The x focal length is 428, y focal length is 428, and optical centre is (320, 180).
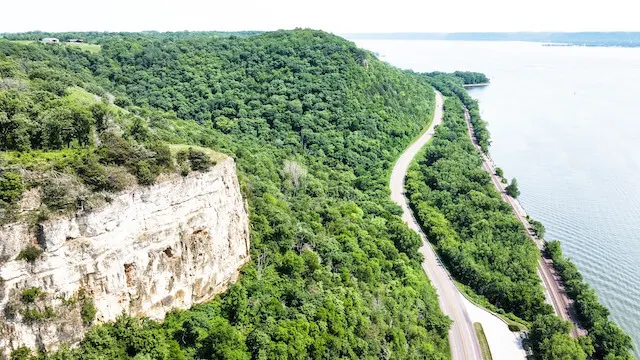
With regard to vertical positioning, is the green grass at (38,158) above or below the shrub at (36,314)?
above

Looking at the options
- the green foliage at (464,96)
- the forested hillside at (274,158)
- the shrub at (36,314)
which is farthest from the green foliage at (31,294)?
the green foliage at (464,96)

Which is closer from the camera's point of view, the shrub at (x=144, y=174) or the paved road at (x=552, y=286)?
the shrub at (x=144, y=174)

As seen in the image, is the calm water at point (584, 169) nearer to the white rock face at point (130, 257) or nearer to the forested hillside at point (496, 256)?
the forested hillside at point (496, 256)

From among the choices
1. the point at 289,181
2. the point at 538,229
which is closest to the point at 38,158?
the point at 289,181

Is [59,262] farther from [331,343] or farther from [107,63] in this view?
[107,63]

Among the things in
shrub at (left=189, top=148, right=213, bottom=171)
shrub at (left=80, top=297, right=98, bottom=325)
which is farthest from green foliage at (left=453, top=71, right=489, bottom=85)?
shrub at (left=80, top=297, right=98, bottom=325)

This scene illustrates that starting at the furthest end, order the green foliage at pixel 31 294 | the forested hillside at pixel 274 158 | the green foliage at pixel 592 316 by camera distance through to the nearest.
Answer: the green foliage at pixel 592 316 → the forested hillside at pixel 274 158 → the green foliage at pixel 31 294
